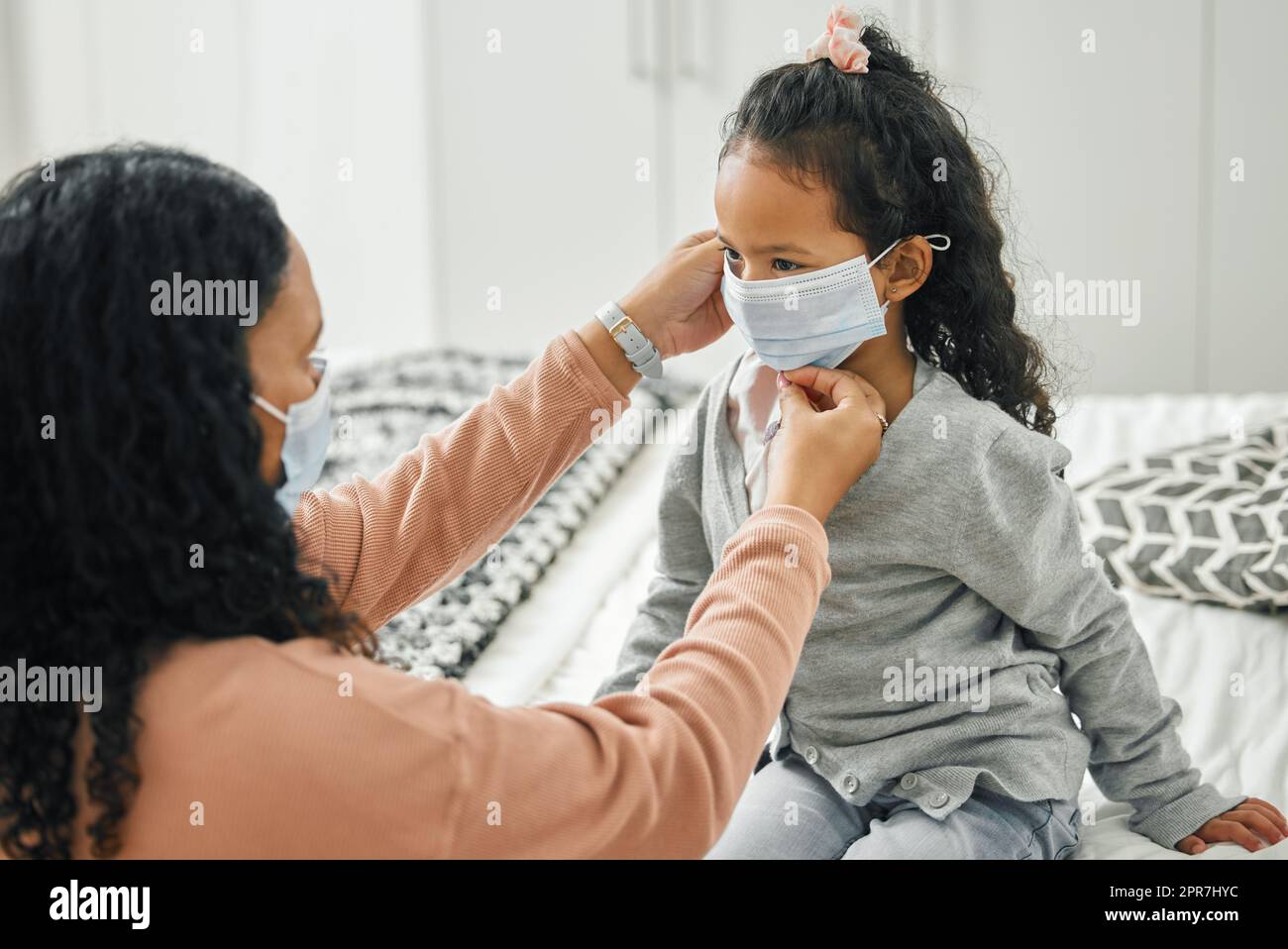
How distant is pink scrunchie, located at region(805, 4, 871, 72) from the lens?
1.17 meters

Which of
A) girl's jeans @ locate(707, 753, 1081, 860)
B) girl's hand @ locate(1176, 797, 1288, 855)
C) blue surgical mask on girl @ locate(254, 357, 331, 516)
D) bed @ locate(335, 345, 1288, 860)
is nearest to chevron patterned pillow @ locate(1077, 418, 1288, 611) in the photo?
bed @ locate(335, 345, 1288, 860)

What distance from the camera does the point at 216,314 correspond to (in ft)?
2.72

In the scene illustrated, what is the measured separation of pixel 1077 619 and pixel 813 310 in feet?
1.27

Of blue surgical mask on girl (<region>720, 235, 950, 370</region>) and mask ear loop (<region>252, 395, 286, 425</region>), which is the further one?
blue surgical mask on girl (<region>720, 235, 950, 370</region>)

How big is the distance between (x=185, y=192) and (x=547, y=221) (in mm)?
2918

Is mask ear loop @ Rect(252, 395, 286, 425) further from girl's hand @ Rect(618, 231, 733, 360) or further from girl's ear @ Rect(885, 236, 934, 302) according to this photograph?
girl's ear @ Rect(885, 236, 934, 302)

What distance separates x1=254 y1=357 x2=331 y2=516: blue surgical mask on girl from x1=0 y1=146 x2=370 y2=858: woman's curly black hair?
0.09m

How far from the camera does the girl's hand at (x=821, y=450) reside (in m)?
1.02

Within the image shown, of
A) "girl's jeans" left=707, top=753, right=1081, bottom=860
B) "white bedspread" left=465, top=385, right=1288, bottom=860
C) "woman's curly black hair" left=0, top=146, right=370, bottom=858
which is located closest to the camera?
"woman's curly black hair" left=0, top=146, right=370, bottom=858

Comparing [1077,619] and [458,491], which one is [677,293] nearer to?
[458,491]

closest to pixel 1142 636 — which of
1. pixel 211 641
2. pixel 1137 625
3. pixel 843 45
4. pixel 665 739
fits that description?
pixel 1137 625

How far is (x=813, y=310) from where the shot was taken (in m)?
1.18

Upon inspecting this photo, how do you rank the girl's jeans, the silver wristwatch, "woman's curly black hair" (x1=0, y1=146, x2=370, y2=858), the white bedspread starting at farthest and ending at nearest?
1. the white bedspread
2. the silver wristwatch
3. the girl's jeans
4. "woman's curly black hair" (x1=0, y1=146, x2=370, y2=858)

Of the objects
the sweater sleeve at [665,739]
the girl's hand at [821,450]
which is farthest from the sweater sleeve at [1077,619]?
the sweater sleeve at [665,739]
